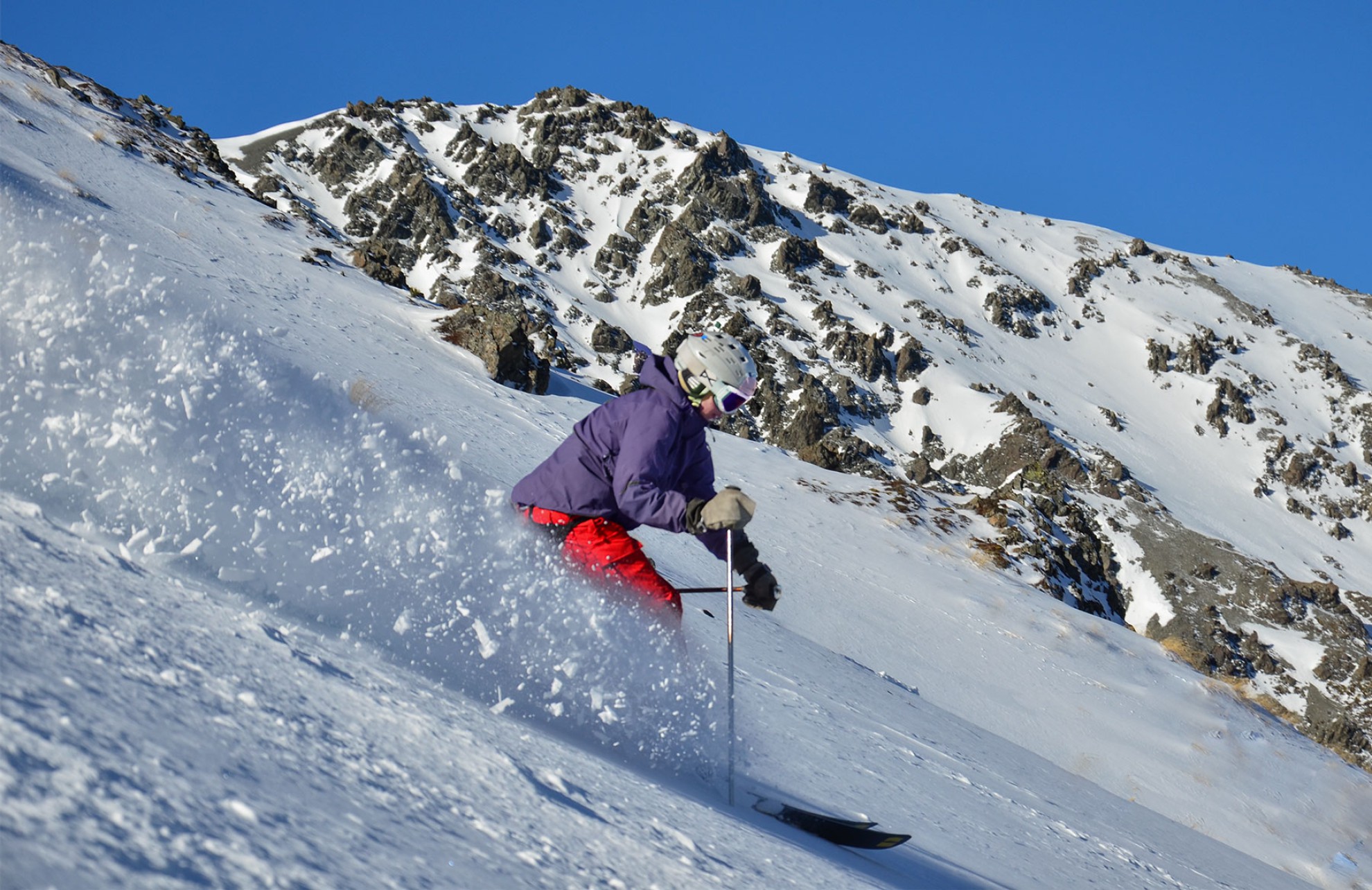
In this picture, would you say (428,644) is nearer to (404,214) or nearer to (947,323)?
(404,214)

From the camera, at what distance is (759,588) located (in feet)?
16.7

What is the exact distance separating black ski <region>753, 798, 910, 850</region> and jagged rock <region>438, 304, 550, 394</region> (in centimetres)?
1514

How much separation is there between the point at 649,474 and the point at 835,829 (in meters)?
1.84

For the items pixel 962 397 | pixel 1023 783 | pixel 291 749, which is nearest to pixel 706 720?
pixel 291 749

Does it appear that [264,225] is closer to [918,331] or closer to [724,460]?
[724,460]

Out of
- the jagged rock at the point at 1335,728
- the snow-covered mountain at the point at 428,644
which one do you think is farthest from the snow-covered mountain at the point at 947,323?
the snow-covered mountain at the point at 428,644

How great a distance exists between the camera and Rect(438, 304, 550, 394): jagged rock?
18.7 meters

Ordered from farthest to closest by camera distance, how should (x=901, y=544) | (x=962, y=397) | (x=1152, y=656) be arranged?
(x=962, y=397), (x=901, y=544), (x=1152, y=656)

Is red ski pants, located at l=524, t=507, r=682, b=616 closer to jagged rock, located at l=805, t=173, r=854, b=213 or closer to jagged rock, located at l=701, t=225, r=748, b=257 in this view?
jagged rock, located at l=701, t=225, r=748, b=257

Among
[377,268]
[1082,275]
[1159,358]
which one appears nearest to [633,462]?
[377,268]

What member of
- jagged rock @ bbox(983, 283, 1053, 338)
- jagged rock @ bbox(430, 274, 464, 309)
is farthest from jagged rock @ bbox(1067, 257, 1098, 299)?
jagged rock @ bbox(430, 274, 464, 309)

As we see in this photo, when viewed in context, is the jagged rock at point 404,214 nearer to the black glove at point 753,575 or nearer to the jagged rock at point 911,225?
the jagged rock at point 911,225

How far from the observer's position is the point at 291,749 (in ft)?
6.89

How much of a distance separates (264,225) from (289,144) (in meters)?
69.8
